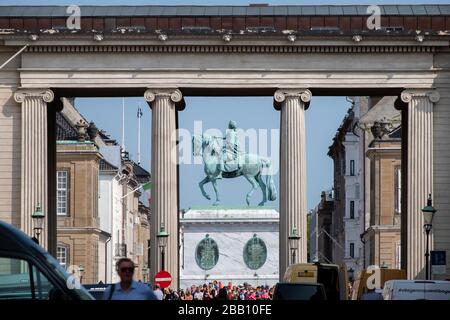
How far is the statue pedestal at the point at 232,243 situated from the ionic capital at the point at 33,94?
30.0 m

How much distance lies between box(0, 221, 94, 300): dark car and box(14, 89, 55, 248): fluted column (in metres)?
69.4

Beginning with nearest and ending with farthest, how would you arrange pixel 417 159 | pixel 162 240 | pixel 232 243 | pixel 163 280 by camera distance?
pixel 163 280 < pixel 162 240 < pixel 417 159 < pixel 232 243

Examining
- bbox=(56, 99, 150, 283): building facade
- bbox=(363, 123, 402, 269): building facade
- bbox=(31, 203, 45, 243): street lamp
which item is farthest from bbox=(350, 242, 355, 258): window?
bbox=(31, 203, 45, 243): street lamp

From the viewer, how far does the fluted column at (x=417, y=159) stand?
8181cm

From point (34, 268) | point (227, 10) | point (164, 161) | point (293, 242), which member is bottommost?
point (293, 242)

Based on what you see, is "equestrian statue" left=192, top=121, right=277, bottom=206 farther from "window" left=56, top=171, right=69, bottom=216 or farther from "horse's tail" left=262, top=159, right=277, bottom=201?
"window" left=56, top=171, right=69, bottom=216

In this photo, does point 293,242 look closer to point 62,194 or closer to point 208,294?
point 208,294

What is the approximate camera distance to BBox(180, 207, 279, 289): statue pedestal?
112125 millimetres

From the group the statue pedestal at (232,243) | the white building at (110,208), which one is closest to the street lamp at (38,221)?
the statue pedestal at (232,243)

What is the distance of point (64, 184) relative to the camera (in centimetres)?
12812

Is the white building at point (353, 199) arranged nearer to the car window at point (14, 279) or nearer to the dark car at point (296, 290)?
the dark car at point (296, 290)

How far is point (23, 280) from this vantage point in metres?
13.0

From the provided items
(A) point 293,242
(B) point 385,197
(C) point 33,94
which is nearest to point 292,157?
(A) point 293,242

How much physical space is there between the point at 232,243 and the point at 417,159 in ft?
106
